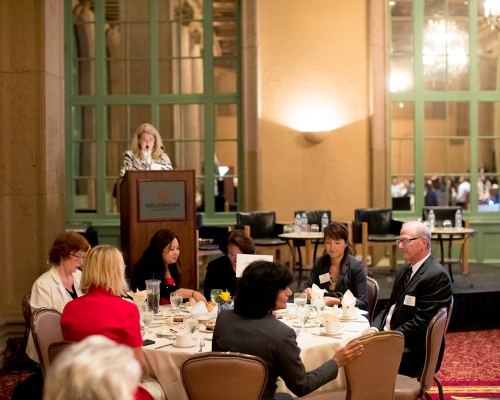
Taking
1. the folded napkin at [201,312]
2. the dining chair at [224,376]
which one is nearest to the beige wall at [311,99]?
the folded napkin at [201,312]

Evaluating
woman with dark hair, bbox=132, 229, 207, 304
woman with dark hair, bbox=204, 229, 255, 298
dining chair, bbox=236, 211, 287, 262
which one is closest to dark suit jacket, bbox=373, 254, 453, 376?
woman with dark hair, bbox=204, 229, 255, 298

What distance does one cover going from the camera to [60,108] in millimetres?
6660

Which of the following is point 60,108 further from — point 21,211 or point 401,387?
point 401,387

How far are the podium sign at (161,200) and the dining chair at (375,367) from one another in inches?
109

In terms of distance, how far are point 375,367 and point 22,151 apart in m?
3.96

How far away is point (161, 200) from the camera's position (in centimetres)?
598

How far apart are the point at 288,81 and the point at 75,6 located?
302 cm

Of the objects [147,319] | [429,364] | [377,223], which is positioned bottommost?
[429,364]

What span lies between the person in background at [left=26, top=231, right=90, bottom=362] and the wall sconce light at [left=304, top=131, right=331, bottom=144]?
5300mm

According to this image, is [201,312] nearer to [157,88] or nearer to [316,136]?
[316,136]

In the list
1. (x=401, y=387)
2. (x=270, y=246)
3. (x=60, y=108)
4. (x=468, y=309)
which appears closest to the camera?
(x=401, y=387)

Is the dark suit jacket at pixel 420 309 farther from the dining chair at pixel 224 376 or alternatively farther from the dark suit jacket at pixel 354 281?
the dining chair at pixel 224 376

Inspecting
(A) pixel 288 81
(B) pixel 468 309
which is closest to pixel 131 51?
(A) pixel 288 81

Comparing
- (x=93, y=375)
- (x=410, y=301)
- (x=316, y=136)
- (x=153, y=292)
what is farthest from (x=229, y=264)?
(x=316, y=136)
